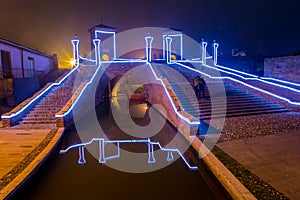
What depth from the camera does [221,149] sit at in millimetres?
7441

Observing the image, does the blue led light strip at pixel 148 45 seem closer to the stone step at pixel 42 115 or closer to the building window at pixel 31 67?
the stone step at pixel 42 115

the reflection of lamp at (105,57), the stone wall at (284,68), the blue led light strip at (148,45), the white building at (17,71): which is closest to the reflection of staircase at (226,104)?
the stone wall at (284,68)

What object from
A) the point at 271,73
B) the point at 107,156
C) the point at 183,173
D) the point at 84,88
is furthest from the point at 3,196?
the point at 271,73

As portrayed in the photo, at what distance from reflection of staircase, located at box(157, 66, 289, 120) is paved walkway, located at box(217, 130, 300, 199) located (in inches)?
147

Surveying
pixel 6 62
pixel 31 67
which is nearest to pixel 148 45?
pixel 31 67

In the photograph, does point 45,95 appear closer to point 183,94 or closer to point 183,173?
point 183,94

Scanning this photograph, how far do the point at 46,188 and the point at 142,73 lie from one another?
1592 cm

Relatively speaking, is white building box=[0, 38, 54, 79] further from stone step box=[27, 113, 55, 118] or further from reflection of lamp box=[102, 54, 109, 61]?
reflection of lamp box=[102, 54, 109, 61]

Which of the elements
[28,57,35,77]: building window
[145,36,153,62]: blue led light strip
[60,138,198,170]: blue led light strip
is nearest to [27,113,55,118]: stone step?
[60,138,198,170]: blue led light strip

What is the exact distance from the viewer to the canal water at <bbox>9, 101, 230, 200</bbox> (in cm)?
550

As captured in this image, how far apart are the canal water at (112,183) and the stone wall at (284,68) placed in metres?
15.8

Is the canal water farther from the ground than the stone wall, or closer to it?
closer to it

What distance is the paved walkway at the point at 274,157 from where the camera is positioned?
197 inches

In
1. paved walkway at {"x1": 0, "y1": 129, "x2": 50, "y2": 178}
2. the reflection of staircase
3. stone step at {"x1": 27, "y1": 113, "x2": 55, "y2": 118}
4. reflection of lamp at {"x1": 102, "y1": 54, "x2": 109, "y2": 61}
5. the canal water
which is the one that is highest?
reflection of lamp at {"x1": 102, "y1": 54, "x2": 109, "y2": 61}
